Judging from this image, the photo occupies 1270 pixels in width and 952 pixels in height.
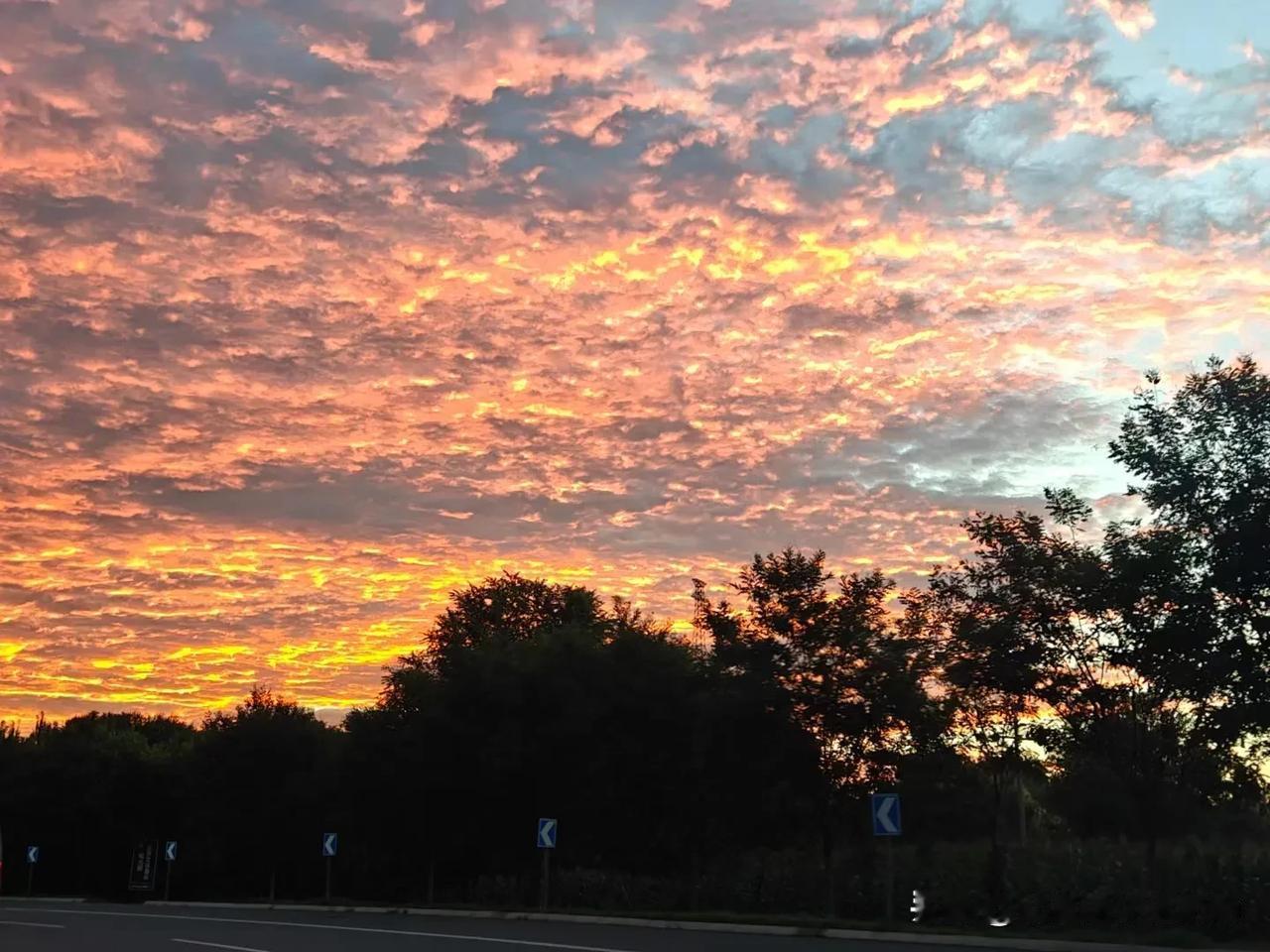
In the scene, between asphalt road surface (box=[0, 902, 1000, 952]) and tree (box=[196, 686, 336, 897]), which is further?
tree (box=[196, 686, 336, 897])

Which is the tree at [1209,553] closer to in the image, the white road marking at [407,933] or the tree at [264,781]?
the white road marking at [407,933]

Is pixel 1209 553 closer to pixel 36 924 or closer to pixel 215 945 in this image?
pixel 215 945

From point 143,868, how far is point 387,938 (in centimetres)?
4329

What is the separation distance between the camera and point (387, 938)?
27.2m

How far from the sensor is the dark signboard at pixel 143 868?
64688mm

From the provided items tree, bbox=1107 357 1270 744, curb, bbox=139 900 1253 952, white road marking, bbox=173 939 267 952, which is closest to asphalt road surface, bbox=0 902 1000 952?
white road marking, bbox=173 939 267 952

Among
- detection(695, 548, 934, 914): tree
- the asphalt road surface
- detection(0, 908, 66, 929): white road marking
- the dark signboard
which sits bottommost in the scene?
the dark signboard

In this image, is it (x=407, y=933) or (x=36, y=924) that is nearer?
(x=407, y=933)

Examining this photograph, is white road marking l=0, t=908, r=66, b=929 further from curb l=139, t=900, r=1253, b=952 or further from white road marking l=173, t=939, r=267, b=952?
curb l=139, t=900, r=1253, b=952

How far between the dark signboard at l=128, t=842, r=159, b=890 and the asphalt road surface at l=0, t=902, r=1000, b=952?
91.2ft

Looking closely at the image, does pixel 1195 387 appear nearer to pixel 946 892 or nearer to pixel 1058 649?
pixel 1058 649

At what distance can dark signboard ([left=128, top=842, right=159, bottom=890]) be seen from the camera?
6469 cm

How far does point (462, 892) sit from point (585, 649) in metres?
13.4

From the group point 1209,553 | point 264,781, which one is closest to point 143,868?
point 264,781
